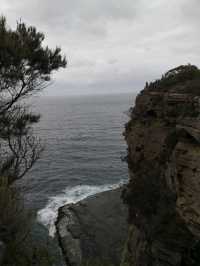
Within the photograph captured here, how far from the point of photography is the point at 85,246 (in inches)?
990

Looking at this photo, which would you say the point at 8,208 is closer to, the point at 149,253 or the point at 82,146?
the point at 149,253

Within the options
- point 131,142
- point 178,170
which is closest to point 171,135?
point 178,170

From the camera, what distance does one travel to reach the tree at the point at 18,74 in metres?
9.27

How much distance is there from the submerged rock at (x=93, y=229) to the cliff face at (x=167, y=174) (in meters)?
6.28

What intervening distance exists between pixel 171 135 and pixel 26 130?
807cm

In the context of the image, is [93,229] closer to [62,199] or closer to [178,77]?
[62,199]

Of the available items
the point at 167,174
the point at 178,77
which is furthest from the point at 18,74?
the point at 178,77

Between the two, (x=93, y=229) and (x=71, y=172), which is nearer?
(x=93, y=229)

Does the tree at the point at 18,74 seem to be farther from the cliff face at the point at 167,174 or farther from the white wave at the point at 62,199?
the white wave at the point at 62,199

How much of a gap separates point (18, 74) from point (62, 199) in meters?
28.7

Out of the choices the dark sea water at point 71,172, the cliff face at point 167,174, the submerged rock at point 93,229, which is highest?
the cliff face at point 167,174

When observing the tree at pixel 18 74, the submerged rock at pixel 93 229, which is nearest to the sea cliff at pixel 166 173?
the submerged rock at pixel 93 229

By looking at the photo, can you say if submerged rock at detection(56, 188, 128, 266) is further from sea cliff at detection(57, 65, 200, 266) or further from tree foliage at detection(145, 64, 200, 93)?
tree foliage at detection(145, 64, 200, 93)

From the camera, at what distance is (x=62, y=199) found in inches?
1409
